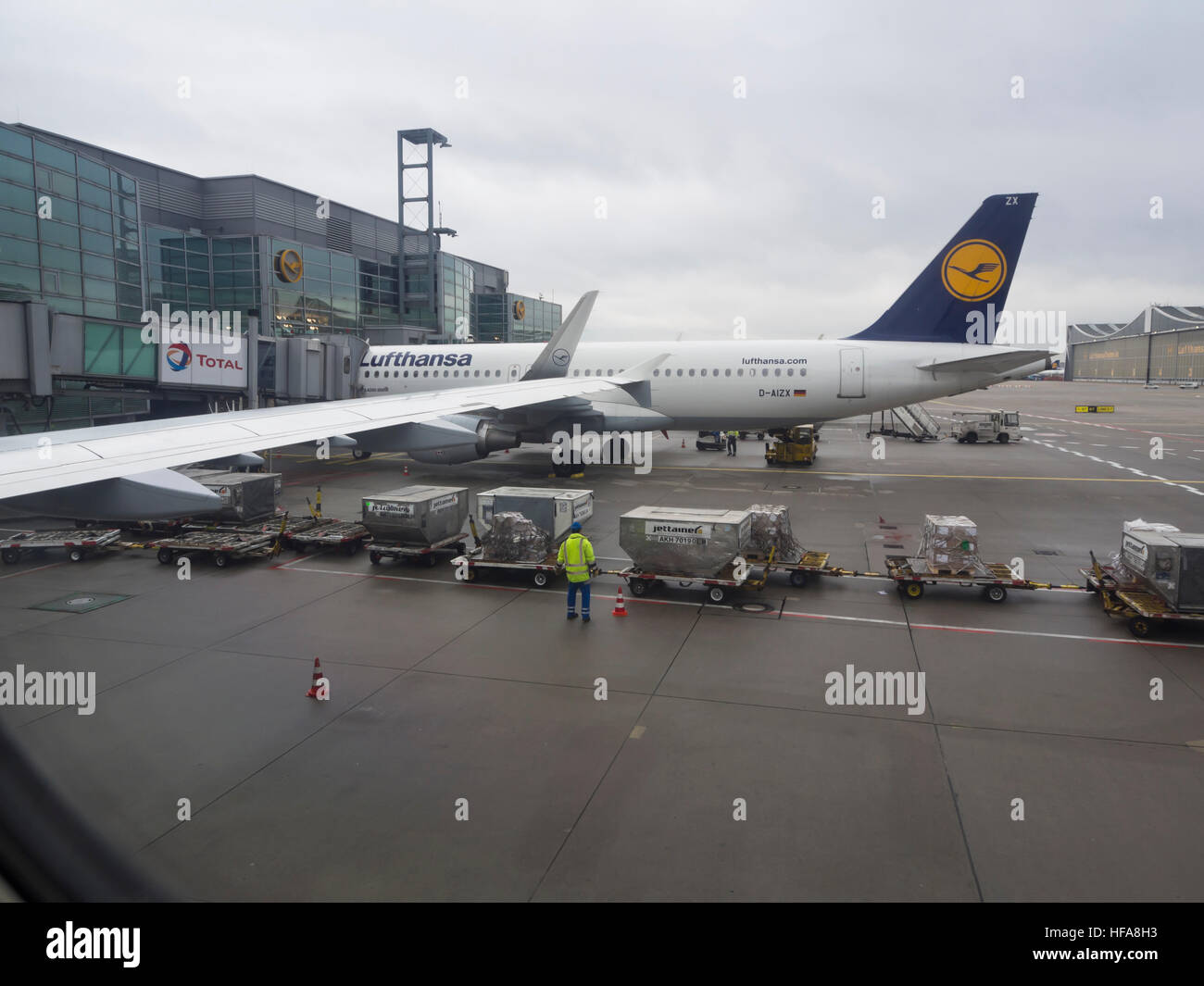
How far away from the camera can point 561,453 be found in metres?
28.7

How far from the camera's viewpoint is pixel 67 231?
2580 cm

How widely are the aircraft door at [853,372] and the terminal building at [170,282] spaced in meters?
20.2

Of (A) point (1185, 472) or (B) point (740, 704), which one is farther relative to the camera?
(A) point (1185, 472)

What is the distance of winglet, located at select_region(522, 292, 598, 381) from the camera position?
2433 cm

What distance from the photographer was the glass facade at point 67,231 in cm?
2347

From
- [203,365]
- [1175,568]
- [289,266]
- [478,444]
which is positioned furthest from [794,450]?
[289,266]

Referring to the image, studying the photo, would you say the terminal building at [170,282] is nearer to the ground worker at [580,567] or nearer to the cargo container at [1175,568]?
the ground worker at [580,567]

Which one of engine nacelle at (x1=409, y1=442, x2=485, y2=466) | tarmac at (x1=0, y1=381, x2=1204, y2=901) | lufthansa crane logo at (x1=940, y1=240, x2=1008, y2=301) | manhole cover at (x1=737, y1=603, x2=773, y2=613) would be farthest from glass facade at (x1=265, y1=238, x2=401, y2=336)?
manhole cover at (x1=737, y1=603, x2=773, y2=613)

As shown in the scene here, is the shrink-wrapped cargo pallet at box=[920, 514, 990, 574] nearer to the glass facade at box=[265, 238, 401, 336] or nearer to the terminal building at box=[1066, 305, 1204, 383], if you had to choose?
the glass facade at box=[265, 238, 401, 336]

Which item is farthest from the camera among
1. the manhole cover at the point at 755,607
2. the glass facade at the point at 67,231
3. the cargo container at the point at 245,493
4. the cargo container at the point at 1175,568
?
the glass facade at the point at 67,231

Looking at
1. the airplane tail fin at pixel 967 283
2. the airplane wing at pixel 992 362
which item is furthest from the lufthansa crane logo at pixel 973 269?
the airplane wing at pixel 992 362

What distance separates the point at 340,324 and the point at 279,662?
41.7m
